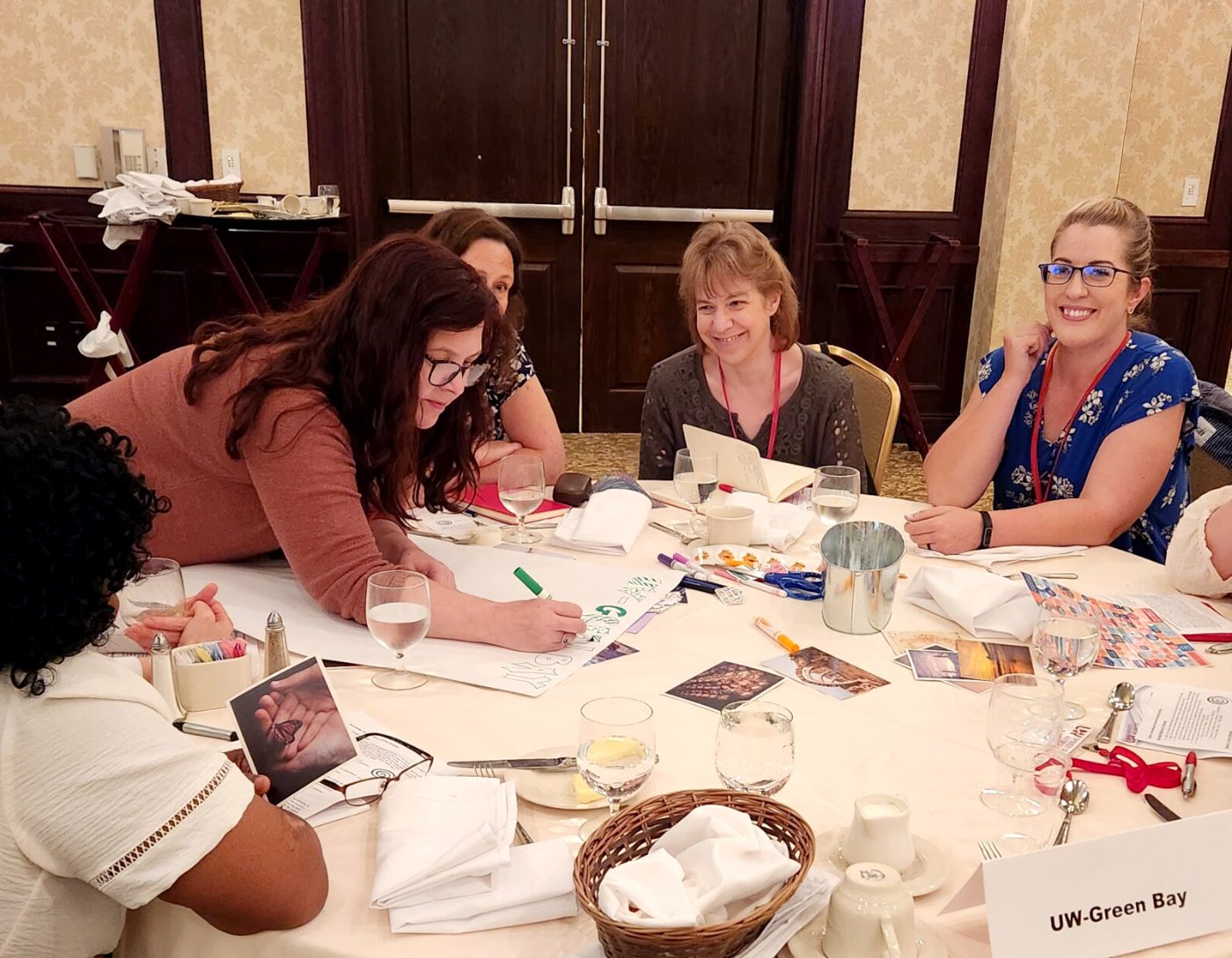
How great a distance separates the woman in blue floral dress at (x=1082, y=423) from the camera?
1.98 meters

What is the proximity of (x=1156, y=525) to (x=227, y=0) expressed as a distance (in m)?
4.14

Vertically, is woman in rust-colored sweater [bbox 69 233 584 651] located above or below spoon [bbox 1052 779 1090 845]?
above

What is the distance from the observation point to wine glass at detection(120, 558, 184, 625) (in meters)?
1.39

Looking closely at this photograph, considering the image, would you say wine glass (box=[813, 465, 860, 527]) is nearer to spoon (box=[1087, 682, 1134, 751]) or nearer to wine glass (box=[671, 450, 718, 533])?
wine glass (box=[671, 450, 718, 533])

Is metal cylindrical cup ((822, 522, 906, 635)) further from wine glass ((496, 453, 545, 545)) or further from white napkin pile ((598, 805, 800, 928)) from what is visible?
white napkin pile ((598, 805, 800, 928))

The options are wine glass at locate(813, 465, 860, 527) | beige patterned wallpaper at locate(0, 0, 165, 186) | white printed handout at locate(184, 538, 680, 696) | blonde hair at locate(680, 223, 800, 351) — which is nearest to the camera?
white printed handout at locate(184, 538, 680, 696)

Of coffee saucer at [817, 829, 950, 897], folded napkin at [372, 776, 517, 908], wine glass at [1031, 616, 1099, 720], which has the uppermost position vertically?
wine glass at [1031, 616, 1099, 720]

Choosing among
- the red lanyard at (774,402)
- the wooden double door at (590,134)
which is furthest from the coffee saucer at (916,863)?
the wooden double door at (590,134)

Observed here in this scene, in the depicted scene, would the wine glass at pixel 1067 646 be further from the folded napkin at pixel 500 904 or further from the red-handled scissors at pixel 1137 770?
the folded napkin at pixel 500 904

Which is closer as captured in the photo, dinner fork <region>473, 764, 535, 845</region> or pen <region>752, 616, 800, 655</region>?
dinner fork <region>473, 764, 535, 845</region>

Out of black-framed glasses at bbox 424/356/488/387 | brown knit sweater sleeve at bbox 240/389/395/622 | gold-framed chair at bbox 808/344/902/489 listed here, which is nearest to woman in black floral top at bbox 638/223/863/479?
gold-framed chair at bbox 808/344/902/489

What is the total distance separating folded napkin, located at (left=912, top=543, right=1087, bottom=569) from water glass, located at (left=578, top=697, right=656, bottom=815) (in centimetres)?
98

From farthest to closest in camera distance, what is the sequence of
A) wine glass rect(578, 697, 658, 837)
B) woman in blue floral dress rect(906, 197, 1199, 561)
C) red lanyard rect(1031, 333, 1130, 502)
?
1. red lanyard rect(1031, 333, 1130, 502)
2. woman in blue floral dress rect(906, 197, 1199, 561)
3. wine glass rect(578, 697, 658, 837)

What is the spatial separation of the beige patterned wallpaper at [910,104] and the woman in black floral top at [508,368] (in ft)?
9.18
